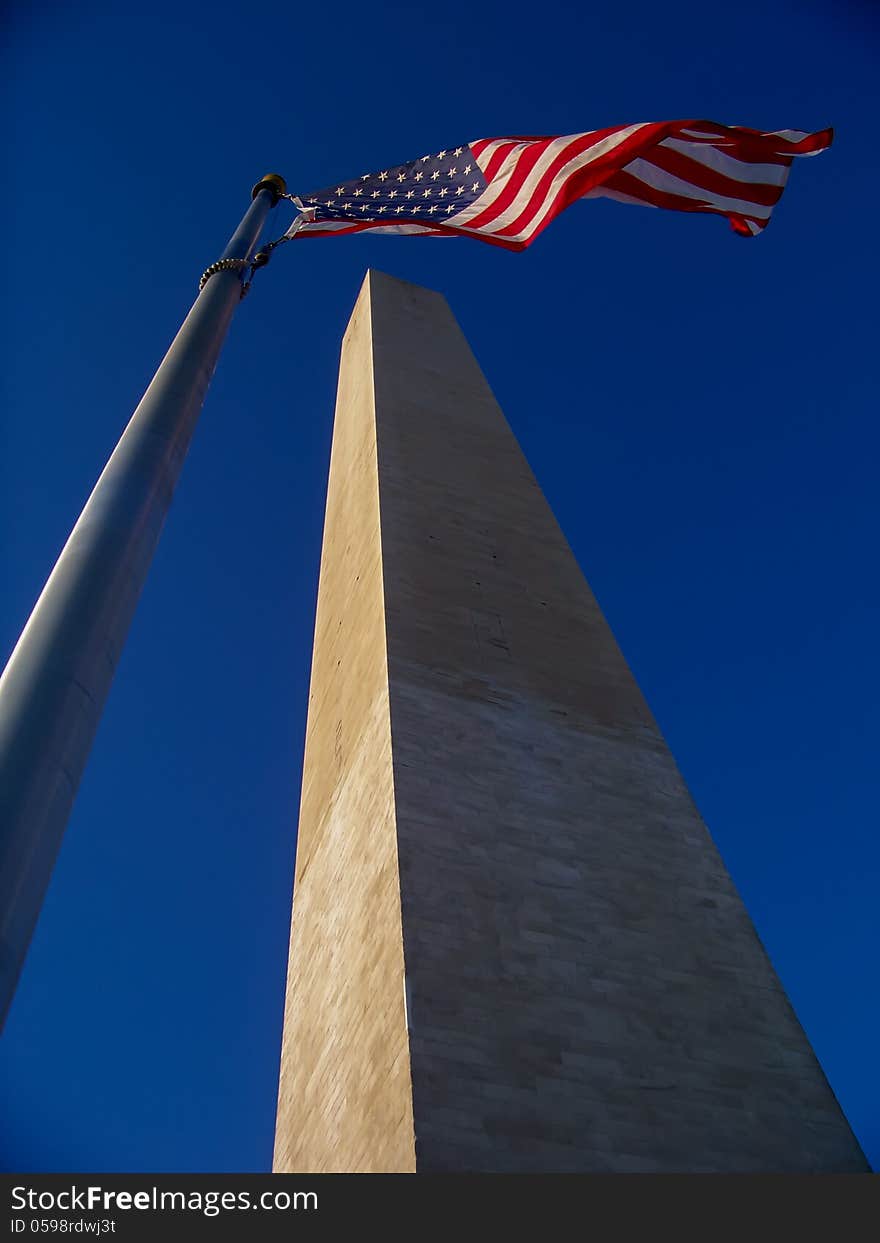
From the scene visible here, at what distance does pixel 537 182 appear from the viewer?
42.9 ft

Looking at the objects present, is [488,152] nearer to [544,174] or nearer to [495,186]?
[495,186]

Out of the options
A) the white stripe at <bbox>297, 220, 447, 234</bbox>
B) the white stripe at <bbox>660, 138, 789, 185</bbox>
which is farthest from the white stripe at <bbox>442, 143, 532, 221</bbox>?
the white stripe at <bbox>660, 138, 789, 185</bbox>

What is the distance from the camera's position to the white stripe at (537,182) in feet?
41.1

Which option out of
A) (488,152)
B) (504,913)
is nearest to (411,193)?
(488,152)

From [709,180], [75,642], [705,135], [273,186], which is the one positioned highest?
[705,135]

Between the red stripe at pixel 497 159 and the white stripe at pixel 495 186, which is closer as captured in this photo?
the white stripe at pixel 495 186

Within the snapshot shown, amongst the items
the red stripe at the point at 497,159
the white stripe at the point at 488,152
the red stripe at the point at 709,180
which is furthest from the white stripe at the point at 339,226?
the red stripe at the point at 709,180

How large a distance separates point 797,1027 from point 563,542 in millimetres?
8402

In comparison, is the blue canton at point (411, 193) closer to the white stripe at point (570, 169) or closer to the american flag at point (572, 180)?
the american flag at point (572, 180)

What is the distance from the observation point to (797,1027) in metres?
11.0

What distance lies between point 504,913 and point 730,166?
9.37 m

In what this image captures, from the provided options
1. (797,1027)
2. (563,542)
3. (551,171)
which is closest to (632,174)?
(551,171)

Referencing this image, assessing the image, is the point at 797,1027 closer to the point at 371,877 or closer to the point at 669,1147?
the point at 669,1147

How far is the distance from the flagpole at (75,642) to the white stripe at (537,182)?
19.8 ft
